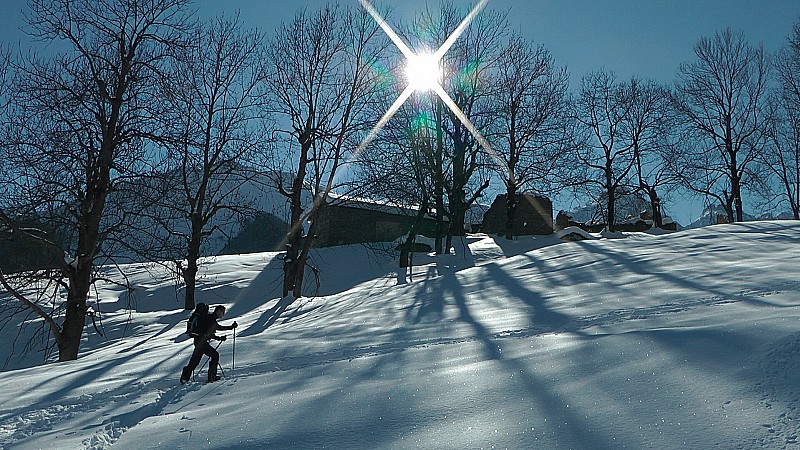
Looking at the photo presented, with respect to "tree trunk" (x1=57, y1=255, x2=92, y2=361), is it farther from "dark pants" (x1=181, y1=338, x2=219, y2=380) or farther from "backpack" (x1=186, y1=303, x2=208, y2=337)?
"dark pants" (x1=181, y1=338, x2=219, y2=380)

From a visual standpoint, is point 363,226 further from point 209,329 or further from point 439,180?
point 209,329

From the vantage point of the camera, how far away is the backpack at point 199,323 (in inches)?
350

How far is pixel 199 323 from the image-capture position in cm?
897

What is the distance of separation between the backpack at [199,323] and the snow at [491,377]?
28.4 inches

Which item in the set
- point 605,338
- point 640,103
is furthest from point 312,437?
point 640,103

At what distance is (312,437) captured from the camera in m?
5.13

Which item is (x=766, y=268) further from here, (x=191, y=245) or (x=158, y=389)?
(x=191, y=245)

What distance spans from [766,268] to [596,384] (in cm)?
870

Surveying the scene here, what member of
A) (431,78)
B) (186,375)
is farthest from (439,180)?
(186,375)

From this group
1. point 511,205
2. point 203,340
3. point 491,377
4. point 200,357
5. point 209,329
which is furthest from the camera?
point 511,205

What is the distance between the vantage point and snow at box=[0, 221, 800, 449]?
473cm

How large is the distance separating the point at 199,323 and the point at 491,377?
15.9 feet

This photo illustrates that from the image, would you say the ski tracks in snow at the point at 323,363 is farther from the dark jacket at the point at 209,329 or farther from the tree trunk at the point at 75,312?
the tree trunk at the point at 75,312

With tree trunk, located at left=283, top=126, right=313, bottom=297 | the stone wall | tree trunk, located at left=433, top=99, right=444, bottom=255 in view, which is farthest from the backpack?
the stone wall
